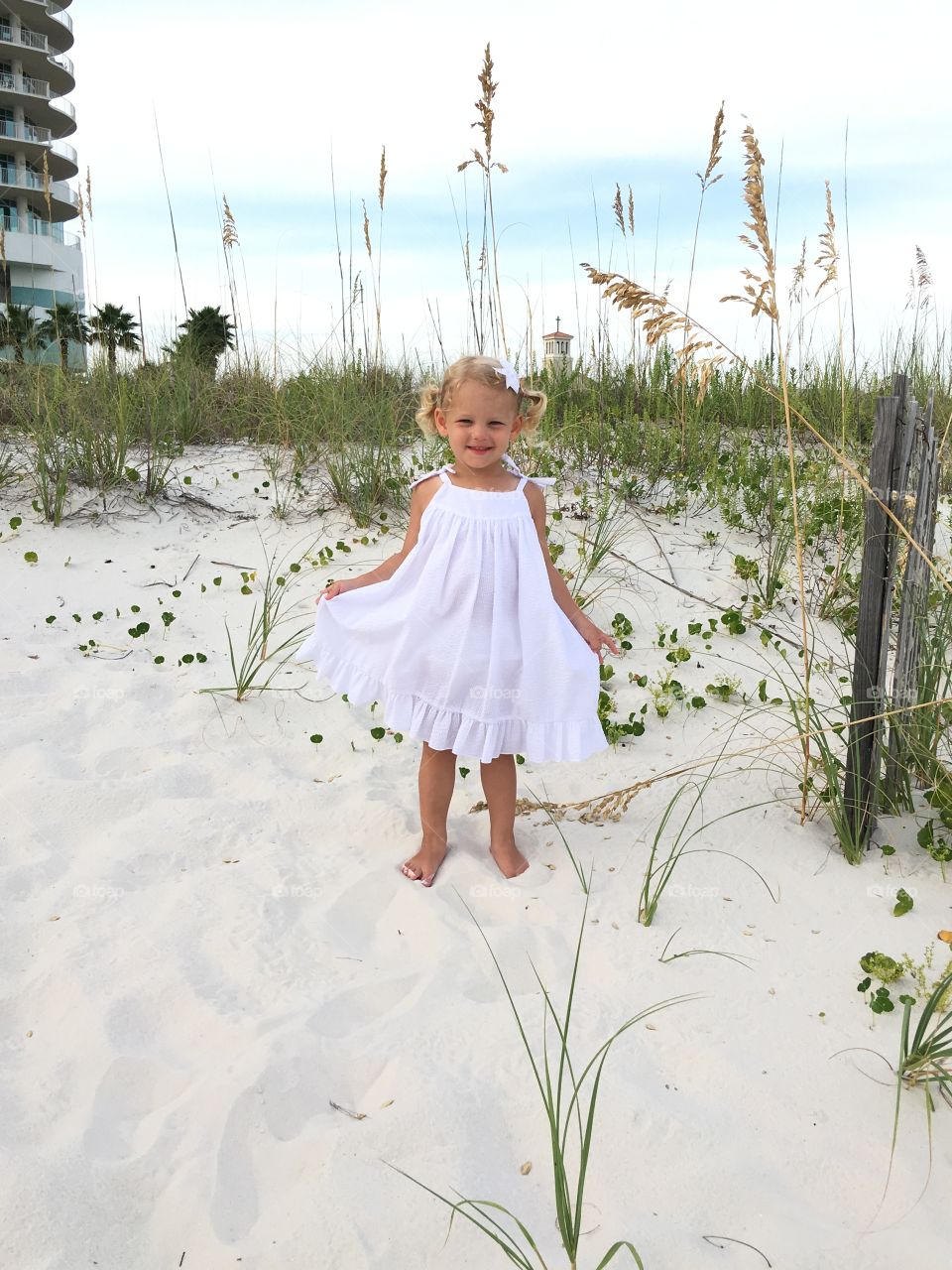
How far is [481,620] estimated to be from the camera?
2.52 metres

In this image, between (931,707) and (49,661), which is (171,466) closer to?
(49,661)

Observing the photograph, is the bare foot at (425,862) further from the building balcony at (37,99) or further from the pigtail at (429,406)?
the building balcony at (37,99)

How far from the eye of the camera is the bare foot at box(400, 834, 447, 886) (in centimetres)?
271

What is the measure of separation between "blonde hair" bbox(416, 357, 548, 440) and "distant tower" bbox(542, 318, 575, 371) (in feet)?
13.7

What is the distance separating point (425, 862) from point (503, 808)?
294 millimetres

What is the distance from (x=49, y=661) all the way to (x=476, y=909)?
8.20 feet

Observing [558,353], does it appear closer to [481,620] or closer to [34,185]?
[481,620]

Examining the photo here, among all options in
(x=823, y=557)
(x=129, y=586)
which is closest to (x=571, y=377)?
(x=823, y=557)

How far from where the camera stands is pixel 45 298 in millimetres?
32719

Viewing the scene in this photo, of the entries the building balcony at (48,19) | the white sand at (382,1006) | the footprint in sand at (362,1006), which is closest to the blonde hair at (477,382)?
the white sand at (382,1006)

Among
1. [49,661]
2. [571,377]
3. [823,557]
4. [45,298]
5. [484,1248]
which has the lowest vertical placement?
[484,1248]

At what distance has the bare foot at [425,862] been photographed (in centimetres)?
271

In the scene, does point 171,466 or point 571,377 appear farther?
point 571,377

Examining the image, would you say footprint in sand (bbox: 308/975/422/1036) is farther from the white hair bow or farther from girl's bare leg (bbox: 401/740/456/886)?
the white hair bow
